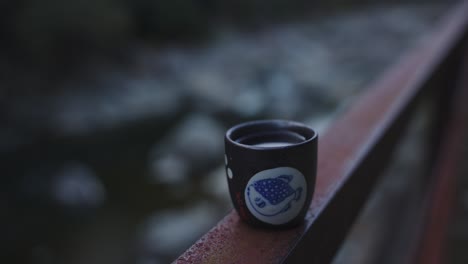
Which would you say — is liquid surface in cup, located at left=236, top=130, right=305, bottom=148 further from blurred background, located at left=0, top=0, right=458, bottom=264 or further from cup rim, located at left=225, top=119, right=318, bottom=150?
blurred background, located at left=0, top=0, right=458, bottom=264

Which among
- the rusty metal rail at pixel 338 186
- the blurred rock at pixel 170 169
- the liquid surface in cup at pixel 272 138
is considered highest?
the liquid surface in cup at pixel 272 138

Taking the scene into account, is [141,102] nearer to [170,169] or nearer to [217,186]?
[170,169]

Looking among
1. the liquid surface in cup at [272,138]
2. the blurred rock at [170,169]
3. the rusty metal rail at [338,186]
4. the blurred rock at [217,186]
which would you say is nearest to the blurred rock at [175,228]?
the blurred rock at [217,186]

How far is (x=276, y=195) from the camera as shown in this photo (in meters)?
0.53

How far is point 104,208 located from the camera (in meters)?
4.66

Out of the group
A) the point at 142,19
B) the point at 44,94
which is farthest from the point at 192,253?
the point at 142,19

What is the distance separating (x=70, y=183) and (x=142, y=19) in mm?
6356

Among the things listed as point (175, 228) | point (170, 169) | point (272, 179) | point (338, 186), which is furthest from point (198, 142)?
point (272, 179)

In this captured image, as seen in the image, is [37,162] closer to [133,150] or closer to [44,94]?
[133,150]

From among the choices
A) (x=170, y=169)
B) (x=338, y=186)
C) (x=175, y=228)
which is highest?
(x=338, y=186)

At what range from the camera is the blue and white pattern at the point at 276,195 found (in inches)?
20.5

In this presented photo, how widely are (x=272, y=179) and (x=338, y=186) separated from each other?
0.50 ft

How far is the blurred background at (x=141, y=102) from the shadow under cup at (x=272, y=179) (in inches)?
136

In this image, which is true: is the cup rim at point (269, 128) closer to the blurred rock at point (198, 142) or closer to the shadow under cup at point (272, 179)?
the shadow under cup at point (272, 179)
